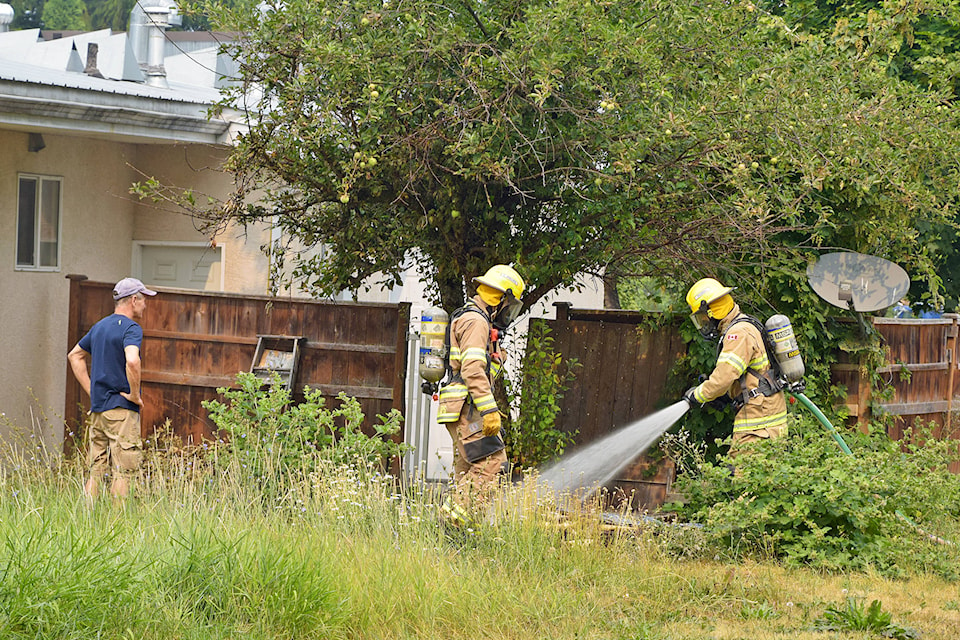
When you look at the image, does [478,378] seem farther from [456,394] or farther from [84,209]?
[84,209]

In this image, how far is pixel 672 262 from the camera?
823 cm

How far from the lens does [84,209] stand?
1059 cm

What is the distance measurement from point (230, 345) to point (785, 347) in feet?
15.4

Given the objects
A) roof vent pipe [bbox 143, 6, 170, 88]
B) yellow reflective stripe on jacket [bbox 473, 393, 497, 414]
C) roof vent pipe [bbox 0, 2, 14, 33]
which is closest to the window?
roof vent pipe [bbox 143, 6, 170, 88]

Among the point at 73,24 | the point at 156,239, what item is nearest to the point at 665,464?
the point at 156,239

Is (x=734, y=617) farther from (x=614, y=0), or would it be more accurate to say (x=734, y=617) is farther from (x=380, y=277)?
(x=380, y=277)

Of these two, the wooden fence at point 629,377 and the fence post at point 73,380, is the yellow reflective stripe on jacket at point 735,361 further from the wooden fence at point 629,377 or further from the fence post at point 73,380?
the fence post at point 73,380

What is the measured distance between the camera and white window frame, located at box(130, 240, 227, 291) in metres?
11.2

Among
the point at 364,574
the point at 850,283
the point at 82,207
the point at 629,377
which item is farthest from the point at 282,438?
the point at 850,283

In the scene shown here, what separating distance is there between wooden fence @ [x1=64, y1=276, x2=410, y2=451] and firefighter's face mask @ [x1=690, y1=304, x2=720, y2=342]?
8.00 ft

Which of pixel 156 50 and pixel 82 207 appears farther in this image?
pixel 156 50

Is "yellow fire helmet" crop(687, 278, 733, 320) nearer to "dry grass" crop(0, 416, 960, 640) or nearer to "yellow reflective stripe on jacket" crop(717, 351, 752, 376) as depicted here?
"yellow reflective stripe on jacket" crop(717, 351, 752, 376)

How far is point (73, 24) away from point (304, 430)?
163 ft

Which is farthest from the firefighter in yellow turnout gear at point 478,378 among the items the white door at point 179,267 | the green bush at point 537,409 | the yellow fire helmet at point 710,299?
the white door at point 179,267
